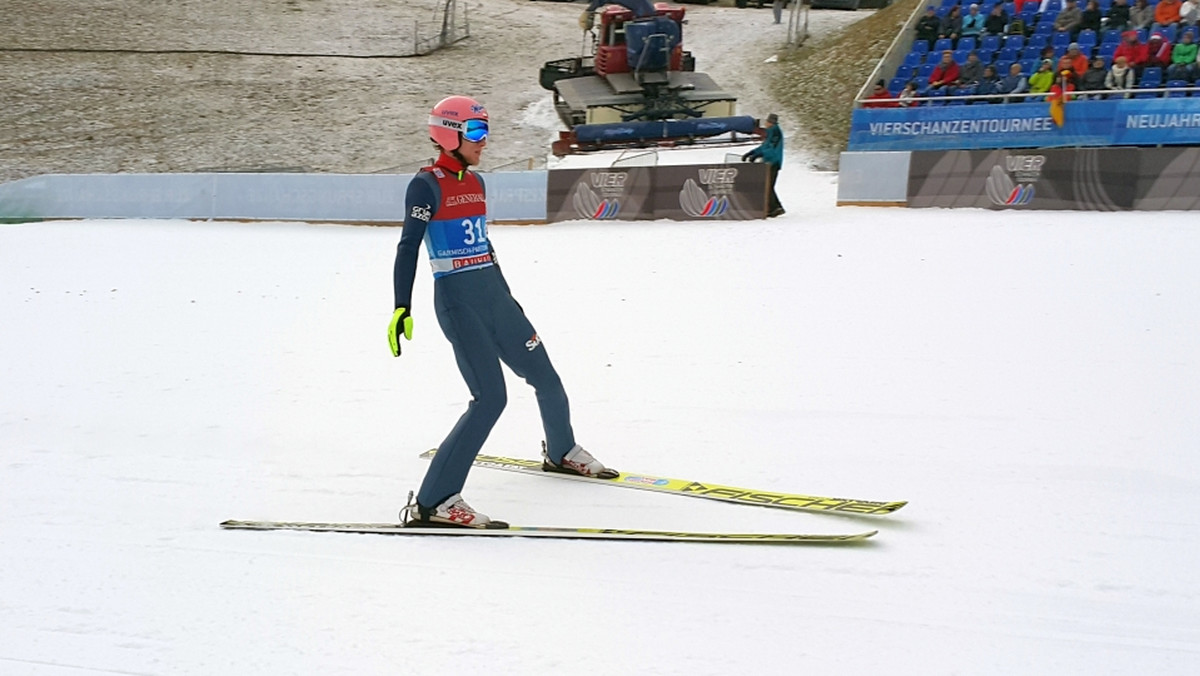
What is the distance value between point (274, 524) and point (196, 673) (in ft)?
5.17

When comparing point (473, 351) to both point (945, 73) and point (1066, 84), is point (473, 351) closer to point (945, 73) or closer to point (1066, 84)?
point (1066, 84)

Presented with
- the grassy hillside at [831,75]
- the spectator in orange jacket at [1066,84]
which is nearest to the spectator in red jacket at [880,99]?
the spectator in orange jacket at [1066,84]

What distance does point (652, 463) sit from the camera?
21.3 feet

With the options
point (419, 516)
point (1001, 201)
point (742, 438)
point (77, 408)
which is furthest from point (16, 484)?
point (1001, 201)

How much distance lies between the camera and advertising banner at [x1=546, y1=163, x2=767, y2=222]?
1614 centimetres

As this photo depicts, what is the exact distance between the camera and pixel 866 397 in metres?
7.77

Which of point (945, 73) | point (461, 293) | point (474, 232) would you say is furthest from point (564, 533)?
point (945, 73)

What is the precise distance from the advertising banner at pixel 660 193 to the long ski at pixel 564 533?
11446 millimetres

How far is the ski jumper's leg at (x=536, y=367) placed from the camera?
5621 millimetres

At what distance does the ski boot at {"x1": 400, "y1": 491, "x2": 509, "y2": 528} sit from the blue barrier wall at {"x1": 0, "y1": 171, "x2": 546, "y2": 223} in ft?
39.4

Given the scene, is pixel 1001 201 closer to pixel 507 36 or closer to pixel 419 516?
pixel 419 516

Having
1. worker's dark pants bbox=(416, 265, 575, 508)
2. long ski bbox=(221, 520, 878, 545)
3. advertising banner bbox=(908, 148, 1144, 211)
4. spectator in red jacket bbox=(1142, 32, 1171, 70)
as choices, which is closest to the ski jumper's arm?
worker's dark pants bbox=(416, 265, 575, 508)

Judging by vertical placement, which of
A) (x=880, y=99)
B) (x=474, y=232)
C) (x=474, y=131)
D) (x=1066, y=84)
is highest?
(x=474, y=131)

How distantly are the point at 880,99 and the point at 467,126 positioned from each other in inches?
614
